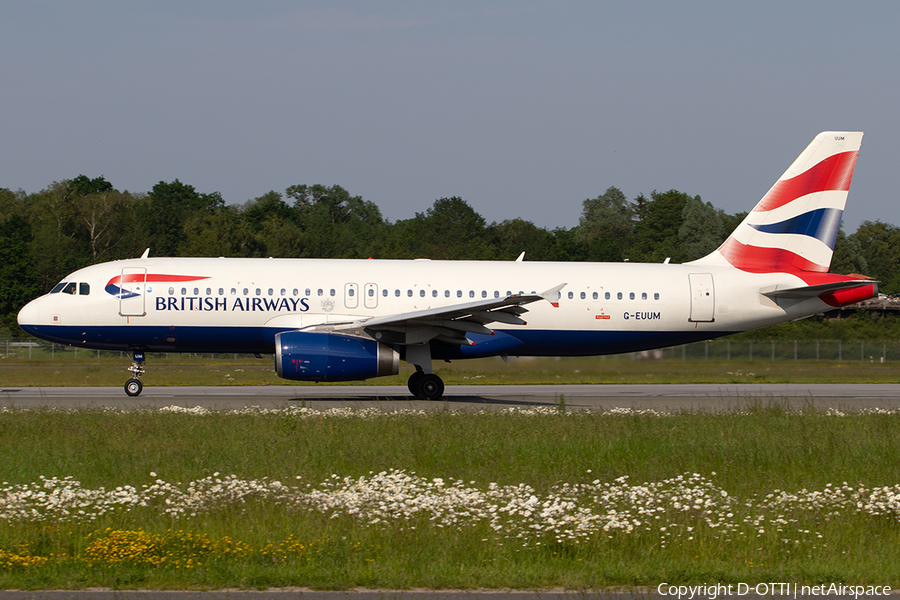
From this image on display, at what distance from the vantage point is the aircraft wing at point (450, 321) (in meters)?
19.5

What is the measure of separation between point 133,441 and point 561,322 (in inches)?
510

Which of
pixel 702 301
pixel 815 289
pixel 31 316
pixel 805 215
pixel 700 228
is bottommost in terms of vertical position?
pixel 31 316

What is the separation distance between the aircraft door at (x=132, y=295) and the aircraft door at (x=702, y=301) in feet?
47.8

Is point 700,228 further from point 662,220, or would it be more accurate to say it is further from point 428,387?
point 428,387

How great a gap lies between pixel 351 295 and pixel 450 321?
2925 mm

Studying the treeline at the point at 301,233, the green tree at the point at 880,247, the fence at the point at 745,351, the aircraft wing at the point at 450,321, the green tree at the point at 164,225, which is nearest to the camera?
the aircraft wing at the point at 450,321

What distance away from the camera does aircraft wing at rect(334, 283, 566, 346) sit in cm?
1950

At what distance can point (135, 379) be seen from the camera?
71.1 ft

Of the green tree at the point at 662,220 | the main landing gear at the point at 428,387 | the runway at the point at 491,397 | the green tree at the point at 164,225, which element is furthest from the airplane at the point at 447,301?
the green tree at the point at 662,220

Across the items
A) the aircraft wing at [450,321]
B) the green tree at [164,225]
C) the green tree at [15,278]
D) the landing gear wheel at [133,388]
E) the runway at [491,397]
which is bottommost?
the runway at [491,397]

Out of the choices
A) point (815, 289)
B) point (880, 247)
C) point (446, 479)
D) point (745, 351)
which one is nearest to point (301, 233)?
point (745, 351)

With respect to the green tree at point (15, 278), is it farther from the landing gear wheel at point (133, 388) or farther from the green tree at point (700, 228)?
the green tree at point (700, 228)

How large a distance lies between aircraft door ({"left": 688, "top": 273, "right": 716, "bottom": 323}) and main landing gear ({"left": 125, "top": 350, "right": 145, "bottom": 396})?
48.4 feet

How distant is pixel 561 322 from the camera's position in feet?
74.0
